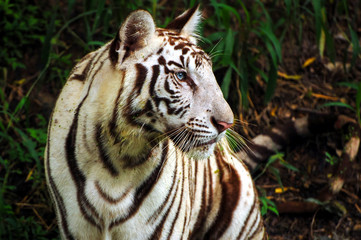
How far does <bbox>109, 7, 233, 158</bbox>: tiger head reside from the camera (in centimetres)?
224

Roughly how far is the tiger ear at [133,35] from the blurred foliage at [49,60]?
4.10 feet

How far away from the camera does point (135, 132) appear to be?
2.31 metres

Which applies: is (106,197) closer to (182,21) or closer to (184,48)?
(184,48)

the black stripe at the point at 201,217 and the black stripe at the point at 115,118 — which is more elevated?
the black stripe at the point at 115,118

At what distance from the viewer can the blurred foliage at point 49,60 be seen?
3645mm

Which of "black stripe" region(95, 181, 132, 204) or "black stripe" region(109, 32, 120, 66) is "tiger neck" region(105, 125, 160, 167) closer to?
"black stripe" region(95, 181, 132, 204)

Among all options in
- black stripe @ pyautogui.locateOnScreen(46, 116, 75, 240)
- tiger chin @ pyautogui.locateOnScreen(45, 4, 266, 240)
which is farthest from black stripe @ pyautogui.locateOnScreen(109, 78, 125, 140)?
black stripe @ pyautogui.locateOnScreen(46, 116, 75, 240)

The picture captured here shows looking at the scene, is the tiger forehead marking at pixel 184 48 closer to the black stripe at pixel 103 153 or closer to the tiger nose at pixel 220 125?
the tiger nose at pixel 220 125

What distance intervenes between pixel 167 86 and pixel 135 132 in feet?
0.90

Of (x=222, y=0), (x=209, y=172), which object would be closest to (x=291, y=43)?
(x=222, y=0)

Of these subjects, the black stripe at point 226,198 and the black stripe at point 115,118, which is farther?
the black stripe at point 226,198

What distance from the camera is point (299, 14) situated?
470 centimetres

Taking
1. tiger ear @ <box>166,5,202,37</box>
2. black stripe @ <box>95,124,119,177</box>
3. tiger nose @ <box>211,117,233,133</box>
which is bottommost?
black stripe @ <box>95,124,119,177</box>

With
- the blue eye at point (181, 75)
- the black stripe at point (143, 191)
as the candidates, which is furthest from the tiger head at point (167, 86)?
the black stripe at point (143, 191)
